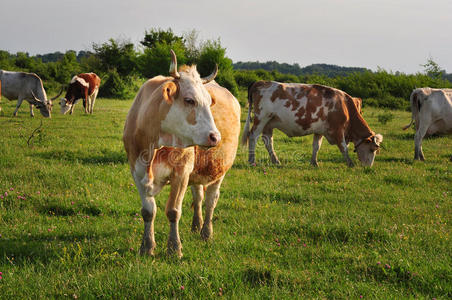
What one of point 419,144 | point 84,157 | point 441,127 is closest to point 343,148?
point 419,144

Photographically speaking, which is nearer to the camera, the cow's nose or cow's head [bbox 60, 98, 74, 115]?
the cow's nose

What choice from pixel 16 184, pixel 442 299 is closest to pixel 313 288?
pixel 442 299

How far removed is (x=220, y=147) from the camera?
4648 mm

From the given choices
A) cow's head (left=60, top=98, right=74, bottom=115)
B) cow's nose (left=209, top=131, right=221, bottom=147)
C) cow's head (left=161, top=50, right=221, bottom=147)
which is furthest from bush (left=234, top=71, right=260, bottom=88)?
cow's nose (left=209, top=131, right=221, bottom=147)

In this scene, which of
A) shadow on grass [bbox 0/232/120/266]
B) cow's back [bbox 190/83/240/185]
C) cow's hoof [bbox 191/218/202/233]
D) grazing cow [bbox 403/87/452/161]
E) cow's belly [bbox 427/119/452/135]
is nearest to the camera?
shadow on grass [bbox 0/232/120/266]

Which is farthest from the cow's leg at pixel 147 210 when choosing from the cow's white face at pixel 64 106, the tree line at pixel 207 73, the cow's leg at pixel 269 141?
the tree line at pixel 207 73

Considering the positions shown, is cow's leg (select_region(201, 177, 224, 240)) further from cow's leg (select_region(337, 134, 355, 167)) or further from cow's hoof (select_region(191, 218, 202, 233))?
cow's leg (select_region(337, 134, 355, 167))

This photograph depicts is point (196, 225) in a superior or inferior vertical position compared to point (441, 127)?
inferior

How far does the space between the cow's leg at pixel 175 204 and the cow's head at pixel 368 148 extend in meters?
7.09

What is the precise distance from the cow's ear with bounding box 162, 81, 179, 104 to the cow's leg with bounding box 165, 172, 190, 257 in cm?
84

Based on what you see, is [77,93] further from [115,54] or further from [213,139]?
[115,54]

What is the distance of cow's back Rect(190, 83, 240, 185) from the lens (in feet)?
14.4

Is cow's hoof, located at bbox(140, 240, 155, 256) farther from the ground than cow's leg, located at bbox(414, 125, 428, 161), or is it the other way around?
cow's leg, located at bbox(414, 125, 428, 161)

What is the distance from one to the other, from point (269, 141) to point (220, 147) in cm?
564
